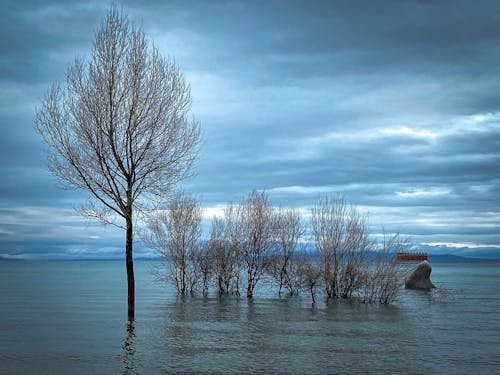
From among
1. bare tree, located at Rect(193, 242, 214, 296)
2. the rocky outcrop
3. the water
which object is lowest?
the water

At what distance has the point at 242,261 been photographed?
38.8 metres

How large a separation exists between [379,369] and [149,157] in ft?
38.0

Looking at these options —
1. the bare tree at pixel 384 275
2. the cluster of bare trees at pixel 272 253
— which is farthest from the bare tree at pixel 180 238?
the bare tree at pixel 384 275

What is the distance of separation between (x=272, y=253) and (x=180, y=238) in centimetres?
742

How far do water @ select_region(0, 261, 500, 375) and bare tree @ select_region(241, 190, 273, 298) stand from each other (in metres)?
5.26

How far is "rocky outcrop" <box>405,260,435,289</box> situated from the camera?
48250 mm

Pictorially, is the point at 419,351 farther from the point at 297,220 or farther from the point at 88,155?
the point at 297,220

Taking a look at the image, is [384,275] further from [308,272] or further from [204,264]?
[204,264]

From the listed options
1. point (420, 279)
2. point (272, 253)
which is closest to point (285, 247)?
point (272, 253)

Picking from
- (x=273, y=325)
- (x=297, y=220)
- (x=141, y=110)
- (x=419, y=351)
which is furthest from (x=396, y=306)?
(x=141, y=110)

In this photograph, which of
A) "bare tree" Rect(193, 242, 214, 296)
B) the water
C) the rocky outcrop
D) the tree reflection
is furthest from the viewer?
the rocky outcrop

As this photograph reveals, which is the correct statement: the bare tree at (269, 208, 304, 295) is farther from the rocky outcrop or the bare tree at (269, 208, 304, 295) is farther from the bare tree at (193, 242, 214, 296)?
the rocky outcrop

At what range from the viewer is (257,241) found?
3850cm

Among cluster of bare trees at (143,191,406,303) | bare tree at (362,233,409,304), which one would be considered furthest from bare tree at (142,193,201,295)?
bare tree at (362,233,409,304)
